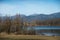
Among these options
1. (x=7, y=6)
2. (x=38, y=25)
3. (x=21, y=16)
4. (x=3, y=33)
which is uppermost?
(x=7, y=6)

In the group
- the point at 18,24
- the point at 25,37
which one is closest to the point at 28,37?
the point at 25,37

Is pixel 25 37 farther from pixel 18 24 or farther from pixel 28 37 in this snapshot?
pixel 18 24

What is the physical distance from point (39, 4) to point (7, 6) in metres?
0.60

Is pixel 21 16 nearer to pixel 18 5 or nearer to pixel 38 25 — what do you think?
pixel 18 5

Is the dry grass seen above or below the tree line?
below

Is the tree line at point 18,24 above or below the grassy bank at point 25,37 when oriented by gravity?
above

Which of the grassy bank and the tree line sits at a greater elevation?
the tree line

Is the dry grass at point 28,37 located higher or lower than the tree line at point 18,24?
lower

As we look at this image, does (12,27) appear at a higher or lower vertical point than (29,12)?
lower

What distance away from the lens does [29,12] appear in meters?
2.09

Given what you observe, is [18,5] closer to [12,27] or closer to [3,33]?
[12,27]

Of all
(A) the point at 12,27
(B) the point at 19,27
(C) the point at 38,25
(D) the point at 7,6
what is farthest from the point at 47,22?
(D) the point at 7,6

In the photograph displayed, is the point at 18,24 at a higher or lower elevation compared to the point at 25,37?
higher

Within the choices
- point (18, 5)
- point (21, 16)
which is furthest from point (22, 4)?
point (21, 16)
